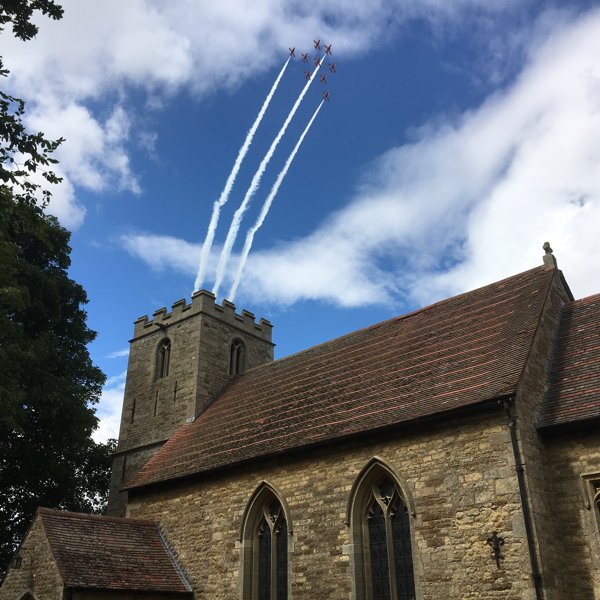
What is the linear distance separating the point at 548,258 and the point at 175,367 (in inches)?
518

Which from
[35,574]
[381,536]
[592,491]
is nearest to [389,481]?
[381,536]

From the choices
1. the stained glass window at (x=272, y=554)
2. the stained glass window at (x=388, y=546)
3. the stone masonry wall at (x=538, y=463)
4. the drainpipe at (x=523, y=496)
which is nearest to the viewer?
the drainpipe at (x=523, y=496)

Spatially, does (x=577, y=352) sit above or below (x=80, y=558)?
above

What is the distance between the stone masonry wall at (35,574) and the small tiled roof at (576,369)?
33.9 ft

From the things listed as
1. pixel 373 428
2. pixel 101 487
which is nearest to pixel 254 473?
pixel 373 428

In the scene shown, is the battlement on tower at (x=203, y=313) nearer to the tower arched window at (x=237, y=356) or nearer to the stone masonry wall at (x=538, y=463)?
the tower arched window at (x=237, y=356)

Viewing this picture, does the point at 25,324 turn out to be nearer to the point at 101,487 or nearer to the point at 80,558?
the point at 101,487

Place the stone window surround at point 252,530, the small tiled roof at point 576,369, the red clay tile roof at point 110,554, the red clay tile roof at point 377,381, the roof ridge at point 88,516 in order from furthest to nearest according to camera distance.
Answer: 1. the roof ridge at point 88,516
2. the stone window surround at point 252,530
3. the red clay tile roof at point 110,554
4. the red clay tile roof at point 377,381
5. the small tiled roof at point 576,369

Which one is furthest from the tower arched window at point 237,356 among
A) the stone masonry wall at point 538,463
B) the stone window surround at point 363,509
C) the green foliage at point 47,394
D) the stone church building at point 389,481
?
the stone masonry wall at point 538,463

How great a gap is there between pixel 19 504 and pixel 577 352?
19.0 meters

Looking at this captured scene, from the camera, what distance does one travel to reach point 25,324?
71.5 ft

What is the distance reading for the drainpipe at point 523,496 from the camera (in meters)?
9.46

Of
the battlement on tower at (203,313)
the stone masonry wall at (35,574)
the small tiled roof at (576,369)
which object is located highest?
the battlement on tower at (203,313)

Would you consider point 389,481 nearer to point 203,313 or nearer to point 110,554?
point 110,554
